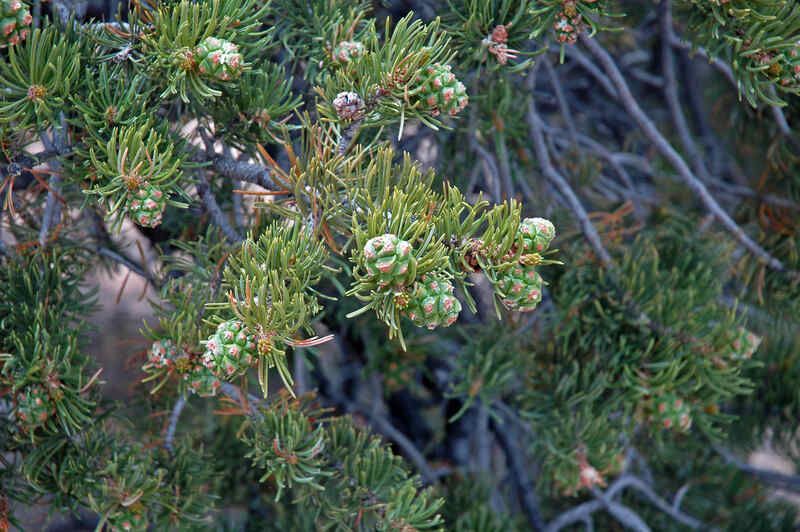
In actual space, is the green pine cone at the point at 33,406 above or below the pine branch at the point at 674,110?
below

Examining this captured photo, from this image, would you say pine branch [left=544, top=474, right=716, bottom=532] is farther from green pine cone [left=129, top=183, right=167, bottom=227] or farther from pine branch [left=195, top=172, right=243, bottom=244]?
green pine cone [left=129, top=183, right=167, bottom=227]

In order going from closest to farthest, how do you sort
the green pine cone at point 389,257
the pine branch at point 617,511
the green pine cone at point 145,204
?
the green pine cone at point 389,257 → the green pine cone at point 145,204 → the pine branch at point 617,511

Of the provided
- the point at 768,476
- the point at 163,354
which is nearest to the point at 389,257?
the point at 163,354

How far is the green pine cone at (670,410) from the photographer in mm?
944

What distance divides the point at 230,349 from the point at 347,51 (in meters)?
0.36

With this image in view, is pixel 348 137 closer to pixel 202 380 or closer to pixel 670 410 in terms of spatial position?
pixel 202 380

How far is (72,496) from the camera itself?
2.70 ft

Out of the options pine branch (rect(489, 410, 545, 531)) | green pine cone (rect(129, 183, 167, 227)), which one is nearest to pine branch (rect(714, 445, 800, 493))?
pine branch (rect(489, 410, 545, 531))

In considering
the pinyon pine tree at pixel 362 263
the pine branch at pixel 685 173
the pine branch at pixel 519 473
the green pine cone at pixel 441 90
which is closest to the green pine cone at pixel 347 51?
the pinyon pine tree at pixel 362 263

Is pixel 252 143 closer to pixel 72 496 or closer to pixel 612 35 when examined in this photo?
pixel 72 496

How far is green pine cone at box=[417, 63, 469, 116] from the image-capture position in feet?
2.07

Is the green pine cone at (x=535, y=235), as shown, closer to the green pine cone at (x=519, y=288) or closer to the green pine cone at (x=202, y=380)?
the green pine cone at (x=519, y=288)

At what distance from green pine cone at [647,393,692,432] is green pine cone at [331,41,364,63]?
2.15 feet

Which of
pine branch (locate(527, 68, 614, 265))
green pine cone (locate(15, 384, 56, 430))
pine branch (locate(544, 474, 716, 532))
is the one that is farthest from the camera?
pine branch (locate(544, 474, 716, 532))
